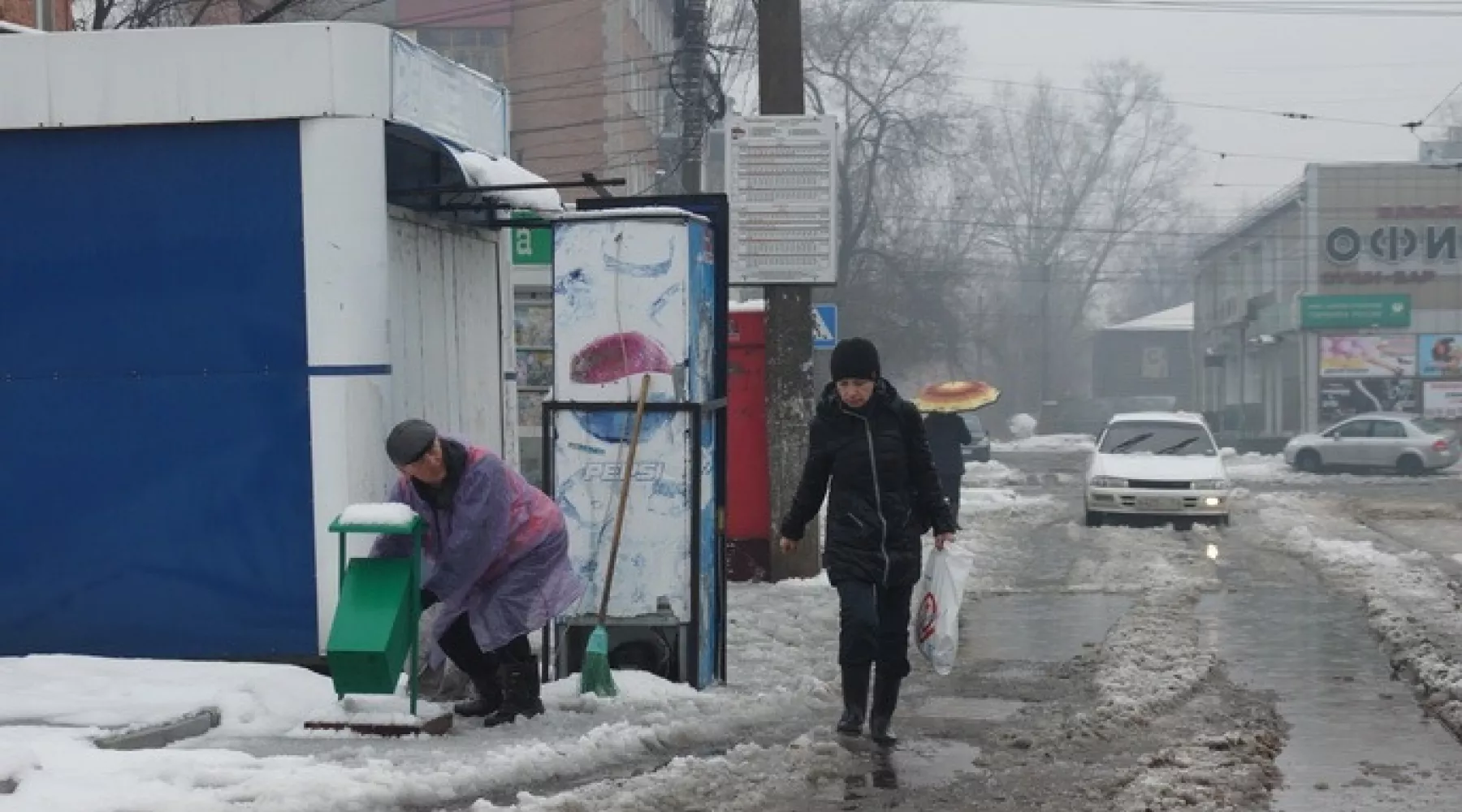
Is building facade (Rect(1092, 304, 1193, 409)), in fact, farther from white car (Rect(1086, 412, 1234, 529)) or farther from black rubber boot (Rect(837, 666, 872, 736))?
black rubber boot (Rect(837, 666, 872, 736))

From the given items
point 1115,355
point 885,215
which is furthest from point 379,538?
point 1115,355

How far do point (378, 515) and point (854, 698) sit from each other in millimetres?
2226

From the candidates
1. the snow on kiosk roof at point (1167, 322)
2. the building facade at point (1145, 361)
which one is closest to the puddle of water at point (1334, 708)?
the building facade at point (1145, 361)

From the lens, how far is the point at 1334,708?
10.0 meters

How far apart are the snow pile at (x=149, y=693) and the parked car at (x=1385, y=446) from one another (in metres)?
37.2

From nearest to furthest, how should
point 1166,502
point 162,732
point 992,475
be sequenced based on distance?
point 162,732 → point 1166,502 → point 992,475

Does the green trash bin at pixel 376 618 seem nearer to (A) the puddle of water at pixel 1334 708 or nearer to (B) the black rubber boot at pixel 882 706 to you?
(B) the black rubber boot at pixel 882 706

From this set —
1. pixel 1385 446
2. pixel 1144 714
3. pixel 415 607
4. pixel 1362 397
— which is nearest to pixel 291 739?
pixel 415 607

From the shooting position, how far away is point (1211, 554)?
797 inches

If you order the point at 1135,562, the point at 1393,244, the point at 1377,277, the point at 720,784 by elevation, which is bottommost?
the point at 1135,562

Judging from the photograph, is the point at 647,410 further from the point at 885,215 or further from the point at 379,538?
the point at 885,215

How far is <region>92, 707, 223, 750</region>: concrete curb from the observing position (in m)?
8.12

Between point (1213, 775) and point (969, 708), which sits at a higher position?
point (1213, 775)

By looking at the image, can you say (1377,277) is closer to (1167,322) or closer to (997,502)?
(997,502)
